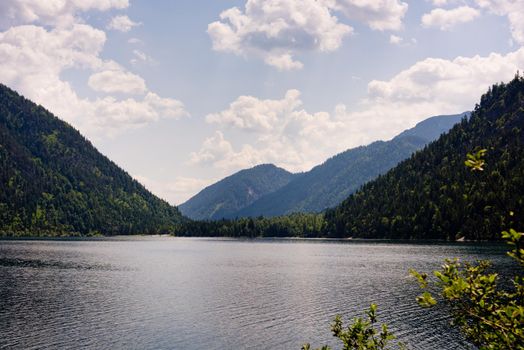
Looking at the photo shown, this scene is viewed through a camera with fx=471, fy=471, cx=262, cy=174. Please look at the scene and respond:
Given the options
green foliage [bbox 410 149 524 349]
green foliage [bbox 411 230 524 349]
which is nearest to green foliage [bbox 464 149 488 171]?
green foliage [bbox 410 149 524 349]

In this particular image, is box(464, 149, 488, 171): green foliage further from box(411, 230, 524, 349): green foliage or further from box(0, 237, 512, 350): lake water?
box(0, 237, 512, 350): lake water

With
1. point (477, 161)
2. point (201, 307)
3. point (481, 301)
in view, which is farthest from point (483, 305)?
point (201, 307)

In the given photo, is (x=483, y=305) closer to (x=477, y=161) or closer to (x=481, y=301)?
(x=481, y=301)

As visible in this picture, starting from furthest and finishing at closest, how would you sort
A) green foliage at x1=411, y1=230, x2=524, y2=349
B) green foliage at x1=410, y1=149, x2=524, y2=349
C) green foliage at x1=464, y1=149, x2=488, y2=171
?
green foliage at x1=411, y1=230, x2=524, y2=349
green foliage at x1=410, y1=149, x2=524, y2=349
green foliage at x1=464, y1=149, x2=488, y2=171

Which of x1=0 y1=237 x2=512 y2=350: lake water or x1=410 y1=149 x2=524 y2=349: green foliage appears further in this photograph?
x1=0 y1=237 x2=512 y2=350: lake water

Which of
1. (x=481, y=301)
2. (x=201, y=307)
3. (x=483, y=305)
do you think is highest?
(x=481, y=301)

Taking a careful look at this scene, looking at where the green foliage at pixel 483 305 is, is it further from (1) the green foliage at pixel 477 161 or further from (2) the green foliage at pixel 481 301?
(1) the green foliage at pixel 477 161

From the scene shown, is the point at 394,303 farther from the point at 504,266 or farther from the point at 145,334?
the point at 504,266

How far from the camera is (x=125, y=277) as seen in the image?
130000 mm

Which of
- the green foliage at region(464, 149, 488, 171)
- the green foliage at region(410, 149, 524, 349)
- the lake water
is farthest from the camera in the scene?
the lake water

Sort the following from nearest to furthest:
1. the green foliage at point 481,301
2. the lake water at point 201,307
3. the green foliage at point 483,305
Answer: the green foliage at point 481,301, the green foliage at point 483,305, the lake water at point 201,307

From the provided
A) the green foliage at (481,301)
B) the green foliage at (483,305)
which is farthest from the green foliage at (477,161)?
the green foliage at (483,305)

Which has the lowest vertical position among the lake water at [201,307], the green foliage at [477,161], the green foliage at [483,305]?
the lake water at [201,307]

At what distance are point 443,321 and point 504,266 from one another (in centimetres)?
7572
